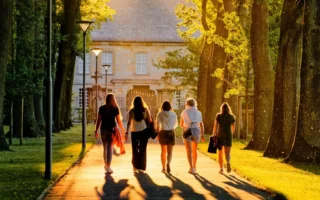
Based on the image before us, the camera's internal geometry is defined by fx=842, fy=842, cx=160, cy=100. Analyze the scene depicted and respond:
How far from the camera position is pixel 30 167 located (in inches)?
842

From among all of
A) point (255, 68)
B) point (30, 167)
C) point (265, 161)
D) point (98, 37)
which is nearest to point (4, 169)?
point (30, 167)

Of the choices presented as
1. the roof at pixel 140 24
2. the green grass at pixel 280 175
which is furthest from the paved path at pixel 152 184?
the roof at pixel 140 24

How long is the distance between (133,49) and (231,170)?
71.0 m

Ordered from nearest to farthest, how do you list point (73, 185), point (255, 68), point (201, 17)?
point (73, 185) < point (255, 68) < point (201, 17)

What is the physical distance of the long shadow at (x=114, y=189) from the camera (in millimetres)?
14406

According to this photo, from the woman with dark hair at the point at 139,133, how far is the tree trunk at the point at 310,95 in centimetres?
564

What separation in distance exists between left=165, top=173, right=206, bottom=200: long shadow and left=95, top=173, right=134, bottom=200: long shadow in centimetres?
89

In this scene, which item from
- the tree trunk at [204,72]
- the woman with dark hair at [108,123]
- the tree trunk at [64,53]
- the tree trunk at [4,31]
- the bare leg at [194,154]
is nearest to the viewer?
the bare leg at [194,154]

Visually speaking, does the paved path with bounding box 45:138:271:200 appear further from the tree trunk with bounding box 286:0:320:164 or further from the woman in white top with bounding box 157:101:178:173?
the tree trunk with bounding box 286:0:320:164

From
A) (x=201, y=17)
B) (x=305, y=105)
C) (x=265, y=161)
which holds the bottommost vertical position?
(x=265, y=161)

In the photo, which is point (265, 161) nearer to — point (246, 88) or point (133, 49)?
point (246, 88)

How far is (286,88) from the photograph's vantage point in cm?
2586

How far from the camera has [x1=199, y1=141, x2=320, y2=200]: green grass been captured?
15344 mm

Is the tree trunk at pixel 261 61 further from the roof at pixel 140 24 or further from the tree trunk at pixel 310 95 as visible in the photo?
the roof at pixel 140 24
